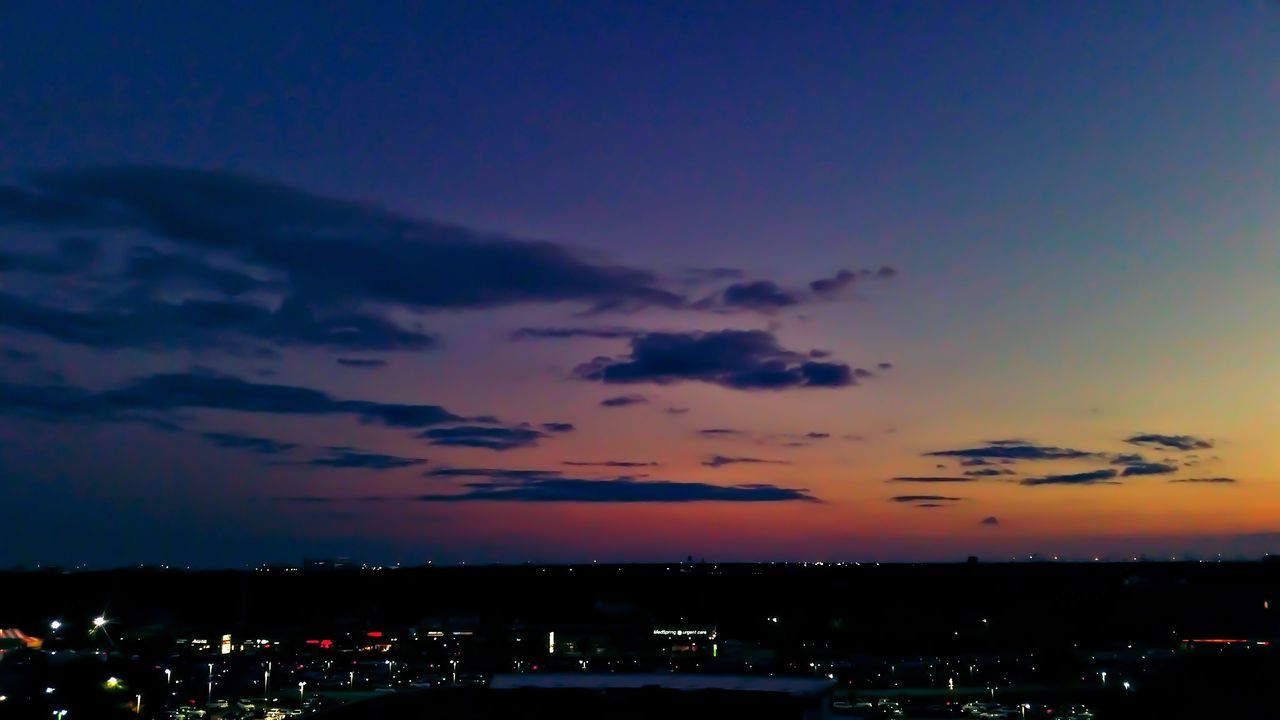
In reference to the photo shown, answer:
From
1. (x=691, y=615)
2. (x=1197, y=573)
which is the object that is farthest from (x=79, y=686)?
(x=1197, y=573)

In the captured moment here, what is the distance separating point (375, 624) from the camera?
491 feet

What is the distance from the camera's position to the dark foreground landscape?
32.6 ft

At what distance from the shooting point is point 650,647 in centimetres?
6769

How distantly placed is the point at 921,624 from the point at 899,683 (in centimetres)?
8186

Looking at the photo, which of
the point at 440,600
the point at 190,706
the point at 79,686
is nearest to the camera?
the point at 79,686

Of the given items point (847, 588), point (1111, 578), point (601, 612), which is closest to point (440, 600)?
point (601, 612)

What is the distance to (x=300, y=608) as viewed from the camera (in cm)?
16912

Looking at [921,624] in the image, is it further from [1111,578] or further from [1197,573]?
[1197,573]

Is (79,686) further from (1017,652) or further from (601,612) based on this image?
(601,612)

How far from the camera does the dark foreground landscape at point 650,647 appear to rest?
992 cm

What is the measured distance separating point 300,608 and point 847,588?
3567 inches

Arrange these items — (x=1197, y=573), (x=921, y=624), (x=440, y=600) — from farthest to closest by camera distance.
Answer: (x=1197, y=573)
(x=440, y=600)
(x=921, y=624)

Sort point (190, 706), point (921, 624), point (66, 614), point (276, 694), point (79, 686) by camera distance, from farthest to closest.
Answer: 1. point (66, 614)
2. point (921, 624)
3. point (276, 694)
4. point (190, 706)
5. point (79, 686)

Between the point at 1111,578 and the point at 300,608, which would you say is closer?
the point at 300,608
